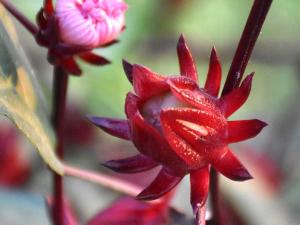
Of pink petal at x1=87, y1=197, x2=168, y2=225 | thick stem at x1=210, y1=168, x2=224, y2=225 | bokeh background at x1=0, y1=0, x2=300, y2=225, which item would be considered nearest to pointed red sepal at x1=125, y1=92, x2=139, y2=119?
thick stem at x1=210, y1=168, x2=224, y2=225

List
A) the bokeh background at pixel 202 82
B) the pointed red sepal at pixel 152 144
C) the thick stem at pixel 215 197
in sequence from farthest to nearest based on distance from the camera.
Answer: the bokeh background at pixel 202 82, the thick stem at pixel 215 197, the pointed red sepal at pixel 152 144

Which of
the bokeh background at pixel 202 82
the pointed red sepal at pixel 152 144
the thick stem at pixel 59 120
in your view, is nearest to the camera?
the pointed red sepal at pixel 152 144

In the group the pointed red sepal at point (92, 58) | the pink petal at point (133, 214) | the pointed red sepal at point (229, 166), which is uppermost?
the pointed red sepal at point (229, 166)

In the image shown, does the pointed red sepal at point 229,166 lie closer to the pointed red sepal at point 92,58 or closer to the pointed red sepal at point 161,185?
the pointed red sepal at point 161,185

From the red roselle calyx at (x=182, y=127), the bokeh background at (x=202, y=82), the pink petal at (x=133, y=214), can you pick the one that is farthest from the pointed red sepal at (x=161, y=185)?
the bokeh background at (x=202, y=82)

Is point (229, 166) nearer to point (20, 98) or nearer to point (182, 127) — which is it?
point (182, 127)

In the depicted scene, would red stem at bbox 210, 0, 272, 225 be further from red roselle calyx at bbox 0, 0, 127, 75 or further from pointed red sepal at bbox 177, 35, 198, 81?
red roselle calyx at bbox 0, 0, 127, 75
